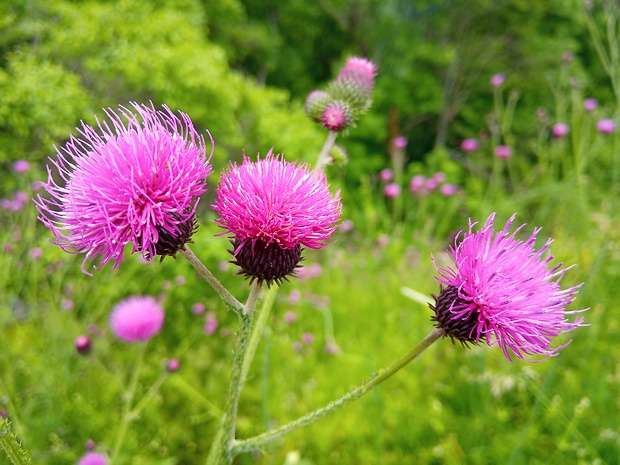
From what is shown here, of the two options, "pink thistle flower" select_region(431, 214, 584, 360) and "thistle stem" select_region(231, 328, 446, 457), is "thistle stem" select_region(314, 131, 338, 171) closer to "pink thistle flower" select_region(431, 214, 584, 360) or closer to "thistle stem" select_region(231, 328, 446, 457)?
"pink thistle flower" select_region(431, 214, 584, 360)

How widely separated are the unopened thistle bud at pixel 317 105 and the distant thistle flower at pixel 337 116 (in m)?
0.05

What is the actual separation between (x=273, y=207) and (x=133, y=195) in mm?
327

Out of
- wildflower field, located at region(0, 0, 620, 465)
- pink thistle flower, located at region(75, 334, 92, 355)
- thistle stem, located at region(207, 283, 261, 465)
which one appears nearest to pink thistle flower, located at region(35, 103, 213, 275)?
wildflower field, located at region(0, 0, 620, 465)

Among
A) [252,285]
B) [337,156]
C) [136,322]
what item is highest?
[337,156]

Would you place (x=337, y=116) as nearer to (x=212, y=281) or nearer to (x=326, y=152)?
(x=326, y=152)

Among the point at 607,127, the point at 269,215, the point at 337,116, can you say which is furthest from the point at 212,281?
the point at 607,127

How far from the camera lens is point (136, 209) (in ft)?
3.35

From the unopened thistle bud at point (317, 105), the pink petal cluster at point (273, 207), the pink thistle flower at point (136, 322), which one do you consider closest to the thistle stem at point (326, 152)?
the unopened thistle bud at point (317, 105)

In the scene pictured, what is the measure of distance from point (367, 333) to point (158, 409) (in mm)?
2071

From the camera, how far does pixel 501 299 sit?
1084mm

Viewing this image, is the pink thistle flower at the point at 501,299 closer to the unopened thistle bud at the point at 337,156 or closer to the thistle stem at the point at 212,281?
the thistle stem at the point at 212,281

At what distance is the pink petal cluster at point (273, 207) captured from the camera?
108 cm

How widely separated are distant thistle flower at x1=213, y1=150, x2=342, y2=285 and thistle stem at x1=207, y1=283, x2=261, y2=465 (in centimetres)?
8

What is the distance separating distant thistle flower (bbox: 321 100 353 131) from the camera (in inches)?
66.6
